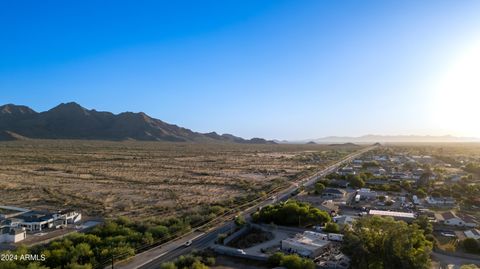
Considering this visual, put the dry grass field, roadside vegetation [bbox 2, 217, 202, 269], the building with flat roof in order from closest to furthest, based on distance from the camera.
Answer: roadside vegetation [bbox 2, 217, 202, 269] < the building with flat roof < the dry grass field

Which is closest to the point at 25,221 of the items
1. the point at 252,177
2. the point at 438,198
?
the point at 252,177

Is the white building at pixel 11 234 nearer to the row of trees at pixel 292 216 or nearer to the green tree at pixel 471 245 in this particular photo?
the row of trees at pixel 292 216

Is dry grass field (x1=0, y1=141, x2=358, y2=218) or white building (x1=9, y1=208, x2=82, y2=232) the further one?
dry grass field (x1=0, y1=141, x2=358, y2=218)

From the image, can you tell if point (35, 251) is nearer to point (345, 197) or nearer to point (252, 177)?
point (345, 197)

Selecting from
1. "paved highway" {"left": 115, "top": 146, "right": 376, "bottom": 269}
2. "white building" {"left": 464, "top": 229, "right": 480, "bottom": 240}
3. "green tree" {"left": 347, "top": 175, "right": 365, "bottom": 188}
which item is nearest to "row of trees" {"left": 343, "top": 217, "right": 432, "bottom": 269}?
"paved highway" {"left": 115, "top": 146, "right": 376, "bottom": 269}

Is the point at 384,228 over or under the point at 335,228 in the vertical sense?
over

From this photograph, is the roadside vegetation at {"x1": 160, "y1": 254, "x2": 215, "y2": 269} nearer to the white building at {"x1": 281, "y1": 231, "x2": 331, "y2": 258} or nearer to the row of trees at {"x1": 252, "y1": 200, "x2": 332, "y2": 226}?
the white building at {"x1": 281, "y1": 231, "x2": 331, "y2": 258}

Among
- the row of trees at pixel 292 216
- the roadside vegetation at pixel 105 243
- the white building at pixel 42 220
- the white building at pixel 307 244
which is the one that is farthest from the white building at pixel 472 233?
the white building at pixel 42 220
